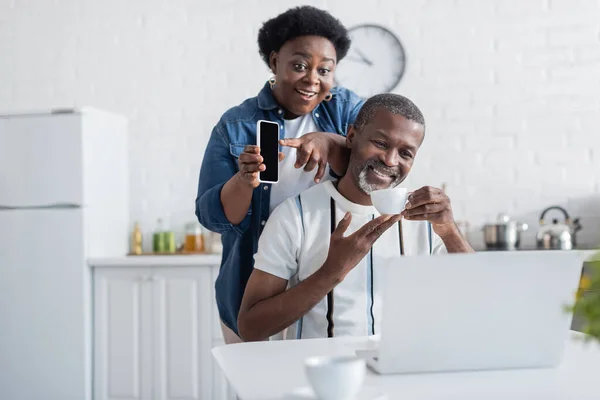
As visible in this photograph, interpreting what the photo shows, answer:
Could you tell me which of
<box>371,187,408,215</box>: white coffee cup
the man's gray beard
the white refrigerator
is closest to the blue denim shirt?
the man's gray beard

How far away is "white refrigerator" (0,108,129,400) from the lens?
3.80m

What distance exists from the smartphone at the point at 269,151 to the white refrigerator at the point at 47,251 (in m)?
2.26

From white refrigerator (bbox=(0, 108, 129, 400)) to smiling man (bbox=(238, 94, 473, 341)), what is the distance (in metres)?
2.23

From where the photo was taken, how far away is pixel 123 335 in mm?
3826

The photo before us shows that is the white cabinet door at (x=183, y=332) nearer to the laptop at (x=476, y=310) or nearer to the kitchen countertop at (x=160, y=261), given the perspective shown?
the kitchen countertop at (x=160, y=261)

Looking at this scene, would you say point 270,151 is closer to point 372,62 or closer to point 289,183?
point 289,183

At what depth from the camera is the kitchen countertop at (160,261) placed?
370 cm

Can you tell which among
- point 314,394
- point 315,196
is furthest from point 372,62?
point 314,394

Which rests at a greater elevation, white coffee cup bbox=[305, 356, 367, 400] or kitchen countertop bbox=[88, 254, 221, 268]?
white coffee cup bbox=[305, 356, 367, 400]

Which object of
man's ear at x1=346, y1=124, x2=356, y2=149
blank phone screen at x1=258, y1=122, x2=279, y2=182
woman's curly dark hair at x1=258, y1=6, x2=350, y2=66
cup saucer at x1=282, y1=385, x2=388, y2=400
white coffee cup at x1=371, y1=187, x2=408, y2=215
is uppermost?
woman's curly dark hair at x1=258, y1=6, x2=350, y2=66

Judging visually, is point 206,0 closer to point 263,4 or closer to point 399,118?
point 263,4

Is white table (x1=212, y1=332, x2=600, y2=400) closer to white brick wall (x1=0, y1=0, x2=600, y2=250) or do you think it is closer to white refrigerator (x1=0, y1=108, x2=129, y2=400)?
white refrigerator (x1=0, y1=108, x2=129, y2=400)

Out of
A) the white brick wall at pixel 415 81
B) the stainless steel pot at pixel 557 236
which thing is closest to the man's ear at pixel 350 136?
the stainless steel pot at pixel 557 236

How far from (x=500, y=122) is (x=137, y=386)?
245 cm
